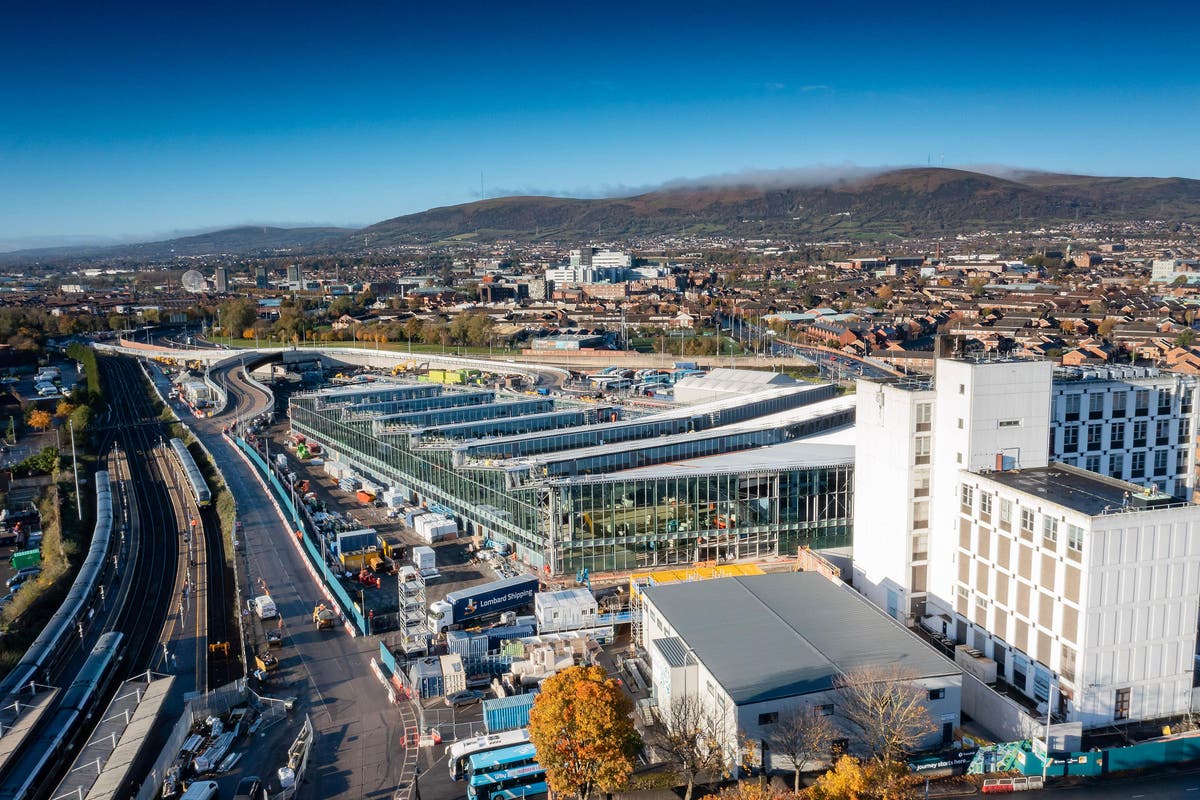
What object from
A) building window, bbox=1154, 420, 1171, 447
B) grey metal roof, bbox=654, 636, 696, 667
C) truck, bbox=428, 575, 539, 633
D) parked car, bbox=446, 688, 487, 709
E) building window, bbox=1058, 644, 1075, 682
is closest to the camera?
building window, bbox=1058, 644, 1075, 682

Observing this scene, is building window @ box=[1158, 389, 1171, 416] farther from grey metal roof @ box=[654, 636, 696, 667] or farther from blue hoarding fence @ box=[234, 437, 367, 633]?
blue hoarding fence @ box=[234, 437, 367, 633]

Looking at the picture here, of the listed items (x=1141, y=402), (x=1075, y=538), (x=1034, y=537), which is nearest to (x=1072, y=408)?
(x=1141, y=402)

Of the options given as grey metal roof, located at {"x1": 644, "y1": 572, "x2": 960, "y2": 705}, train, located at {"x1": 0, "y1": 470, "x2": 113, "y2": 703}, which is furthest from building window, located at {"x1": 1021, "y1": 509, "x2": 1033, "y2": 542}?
train, located at {"x1": 0, "y1": 470, "x2": 113, "y2": 703}

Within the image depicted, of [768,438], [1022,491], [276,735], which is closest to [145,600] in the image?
[276,735]

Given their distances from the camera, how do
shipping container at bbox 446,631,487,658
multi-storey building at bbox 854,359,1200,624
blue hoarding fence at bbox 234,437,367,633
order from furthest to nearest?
blue hoarding fence at bbox 234,437,367,633, multi-storey building at bbox 854,359,1200,624, shipping container at bbox 446,631,487,658

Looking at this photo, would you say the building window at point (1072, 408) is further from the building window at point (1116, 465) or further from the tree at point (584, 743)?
the tree at point (584, 743)

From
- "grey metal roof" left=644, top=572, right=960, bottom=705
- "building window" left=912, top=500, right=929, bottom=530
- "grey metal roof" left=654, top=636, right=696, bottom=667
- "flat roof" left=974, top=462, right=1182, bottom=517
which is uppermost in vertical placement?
"flat roof" left=974, top=462, right=1182, bottom=517

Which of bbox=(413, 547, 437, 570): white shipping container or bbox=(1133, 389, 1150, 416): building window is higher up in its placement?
bbox=(1133, 389, 1150, 416): building window
